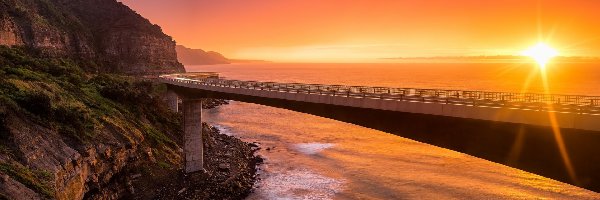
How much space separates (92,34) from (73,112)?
3984 inches

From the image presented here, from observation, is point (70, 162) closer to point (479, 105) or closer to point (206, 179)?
point (206, 179)

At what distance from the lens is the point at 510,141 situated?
67.4 feet

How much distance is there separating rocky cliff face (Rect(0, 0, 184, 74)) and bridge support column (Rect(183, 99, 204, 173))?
40.4 metres

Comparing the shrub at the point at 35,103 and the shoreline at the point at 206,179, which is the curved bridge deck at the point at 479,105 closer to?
the shoreline at the point at 206,179

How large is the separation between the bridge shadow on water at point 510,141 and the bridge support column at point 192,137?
27868 millimetres

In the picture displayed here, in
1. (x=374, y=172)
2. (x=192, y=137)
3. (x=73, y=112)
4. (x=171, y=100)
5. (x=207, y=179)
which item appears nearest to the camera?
(x=73, y=112)

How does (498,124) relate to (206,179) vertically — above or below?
above

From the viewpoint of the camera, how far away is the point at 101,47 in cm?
12106

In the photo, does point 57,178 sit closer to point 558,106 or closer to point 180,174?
point 180,174

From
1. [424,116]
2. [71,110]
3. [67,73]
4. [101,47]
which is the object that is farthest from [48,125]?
[101,47]

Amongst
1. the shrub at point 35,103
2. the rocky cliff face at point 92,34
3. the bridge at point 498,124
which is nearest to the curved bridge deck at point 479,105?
the bridge at point 498,124

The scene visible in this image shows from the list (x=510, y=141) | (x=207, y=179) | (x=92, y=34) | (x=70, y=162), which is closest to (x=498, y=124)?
(x=510, y=141)

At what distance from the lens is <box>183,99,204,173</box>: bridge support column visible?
163 ft

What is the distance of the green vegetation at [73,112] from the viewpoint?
26.1 meters
